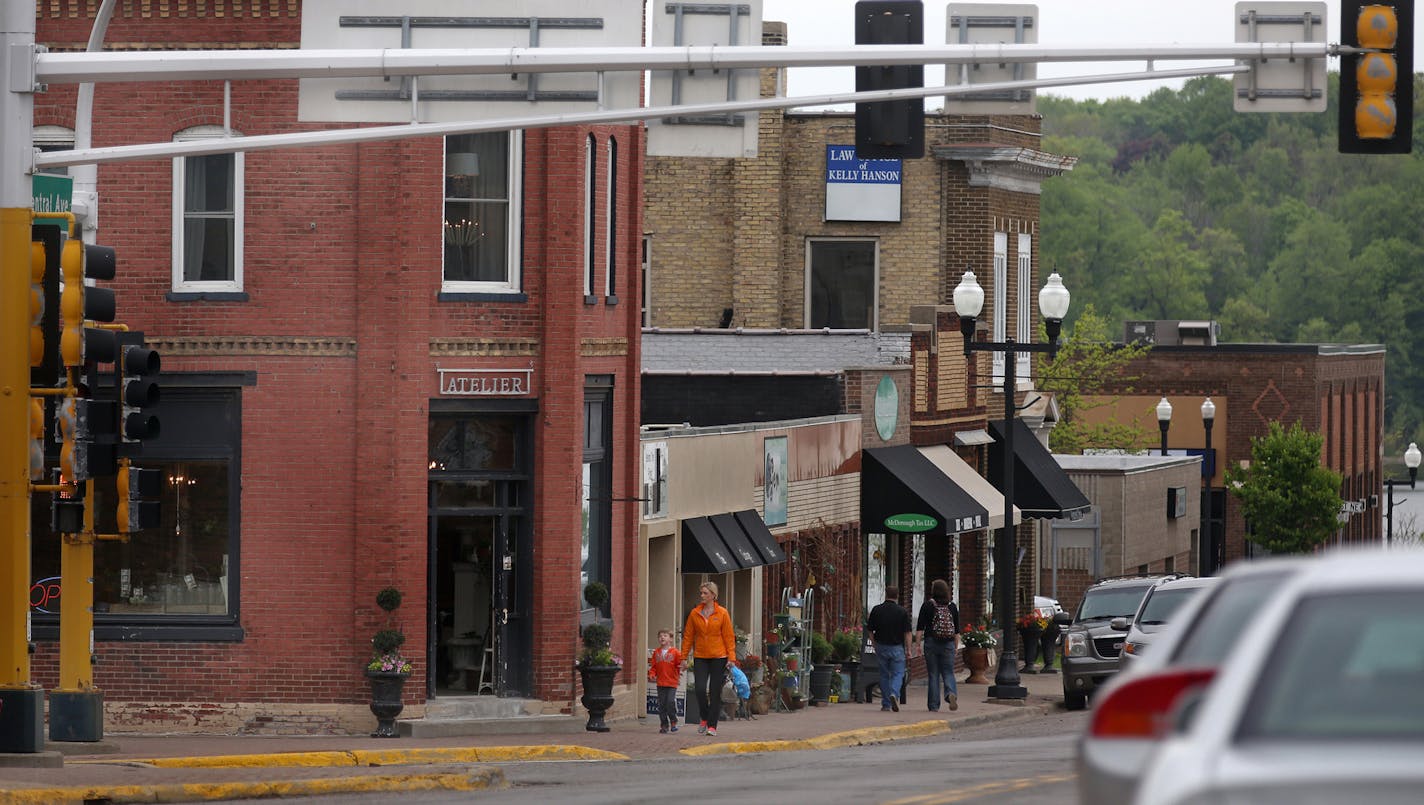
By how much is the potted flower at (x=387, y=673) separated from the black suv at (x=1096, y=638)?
31.2 ft

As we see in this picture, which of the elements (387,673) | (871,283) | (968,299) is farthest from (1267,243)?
(387,673)

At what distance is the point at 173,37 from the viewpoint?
23.5 meters

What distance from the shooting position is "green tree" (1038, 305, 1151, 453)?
2365 inches

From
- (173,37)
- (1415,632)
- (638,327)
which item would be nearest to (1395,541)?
(638,327)

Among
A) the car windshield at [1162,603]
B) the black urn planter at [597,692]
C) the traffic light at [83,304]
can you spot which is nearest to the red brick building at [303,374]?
the black urn planter at [597,692]

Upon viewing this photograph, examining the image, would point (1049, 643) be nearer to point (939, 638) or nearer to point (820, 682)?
point (820, 682)

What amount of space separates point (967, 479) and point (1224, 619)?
1136 inches

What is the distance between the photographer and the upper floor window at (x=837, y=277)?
40531 mm

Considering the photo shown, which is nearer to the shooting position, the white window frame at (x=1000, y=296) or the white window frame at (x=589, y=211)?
→ the white window frame at (x=589, y=211)

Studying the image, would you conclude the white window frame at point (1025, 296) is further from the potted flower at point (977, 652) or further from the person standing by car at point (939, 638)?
the person standing by car at point (939, 638)

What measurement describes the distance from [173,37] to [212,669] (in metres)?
6.42

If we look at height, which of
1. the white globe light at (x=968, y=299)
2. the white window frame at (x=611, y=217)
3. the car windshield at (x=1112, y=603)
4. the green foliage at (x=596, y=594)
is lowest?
the car windshield at (x=1112, y=603)

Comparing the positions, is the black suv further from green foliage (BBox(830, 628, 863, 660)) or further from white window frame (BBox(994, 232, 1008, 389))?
white window frame (BBox(994, 232, 1008, 389))

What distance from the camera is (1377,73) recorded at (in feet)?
51.3
